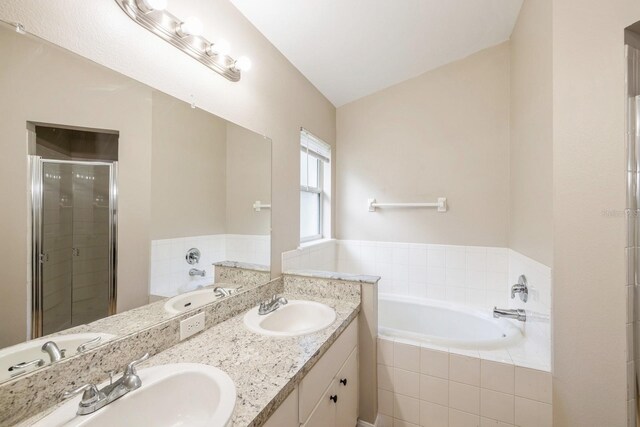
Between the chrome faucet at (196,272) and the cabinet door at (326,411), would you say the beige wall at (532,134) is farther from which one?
the chrome faucet at (196,272)

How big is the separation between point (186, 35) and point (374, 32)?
128 cm

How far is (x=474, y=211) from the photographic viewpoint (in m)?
2.42

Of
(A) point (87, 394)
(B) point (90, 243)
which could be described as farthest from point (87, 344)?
Answer: (B) point (90, 243)

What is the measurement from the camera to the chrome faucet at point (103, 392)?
68cm

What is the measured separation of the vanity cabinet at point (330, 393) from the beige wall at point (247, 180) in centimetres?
81

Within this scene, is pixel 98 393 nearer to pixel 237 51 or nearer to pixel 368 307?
pixel 368 307

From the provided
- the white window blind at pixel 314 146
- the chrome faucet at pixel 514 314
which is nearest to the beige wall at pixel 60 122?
the white window blind at pixel 314 146

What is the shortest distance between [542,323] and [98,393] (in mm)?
1989

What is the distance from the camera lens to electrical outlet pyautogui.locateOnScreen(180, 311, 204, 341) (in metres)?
1.10

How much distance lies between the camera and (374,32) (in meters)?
1.85

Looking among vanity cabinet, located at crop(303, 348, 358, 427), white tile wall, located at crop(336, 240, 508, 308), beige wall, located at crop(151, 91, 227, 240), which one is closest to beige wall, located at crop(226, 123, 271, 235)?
beige wall, located at crop(151, 91, 227, 240)

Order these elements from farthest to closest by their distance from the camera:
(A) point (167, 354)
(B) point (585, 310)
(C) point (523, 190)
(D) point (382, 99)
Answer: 1. (D) point (382, 99)
2. (C) point (523, 190)
3. (B) point (585, 310)
4. (A) point (167, 354)

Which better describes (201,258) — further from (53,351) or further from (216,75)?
(216,75)

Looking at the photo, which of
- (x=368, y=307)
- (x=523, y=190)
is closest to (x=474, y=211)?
(x=523, y=190)
